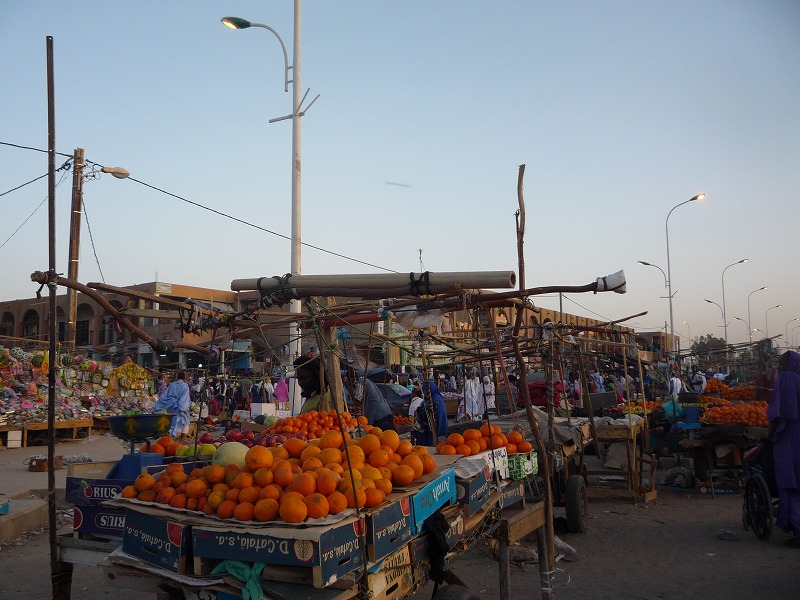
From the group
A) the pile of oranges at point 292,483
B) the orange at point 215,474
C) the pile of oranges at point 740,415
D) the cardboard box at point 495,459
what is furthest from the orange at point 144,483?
the pile of oranges at point 740,415

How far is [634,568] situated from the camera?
265 inches

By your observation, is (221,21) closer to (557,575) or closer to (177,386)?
(177,386)

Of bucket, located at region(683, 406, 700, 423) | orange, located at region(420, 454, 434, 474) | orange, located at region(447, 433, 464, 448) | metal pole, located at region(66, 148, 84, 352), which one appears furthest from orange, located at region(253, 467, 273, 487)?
metal pole, located at region(66, 148, 84, 352)

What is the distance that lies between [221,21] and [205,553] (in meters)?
12.3

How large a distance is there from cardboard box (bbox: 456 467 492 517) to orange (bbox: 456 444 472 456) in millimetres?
573

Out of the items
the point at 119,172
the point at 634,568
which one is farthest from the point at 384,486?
the point at 119,172

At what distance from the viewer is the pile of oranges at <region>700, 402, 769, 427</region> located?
941 cm

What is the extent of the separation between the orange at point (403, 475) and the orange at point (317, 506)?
0.78 meters

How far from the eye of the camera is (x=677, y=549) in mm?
7422

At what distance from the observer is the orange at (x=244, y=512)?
3146 millimetres

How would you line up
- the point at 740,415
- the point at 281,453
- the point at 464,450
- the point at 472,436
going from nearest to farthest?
the point at 281,453 → the point at 464,450 → the point at 472,436 → the point at 740,415

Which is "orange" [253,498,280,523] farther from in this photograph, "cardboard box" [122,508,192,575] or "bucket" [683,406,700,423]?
"bucket" [683,406,700,423]

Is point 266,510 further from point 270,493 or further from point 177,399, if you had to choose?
point 177,399

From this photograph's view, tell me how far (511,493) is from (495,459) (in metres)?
0.42
